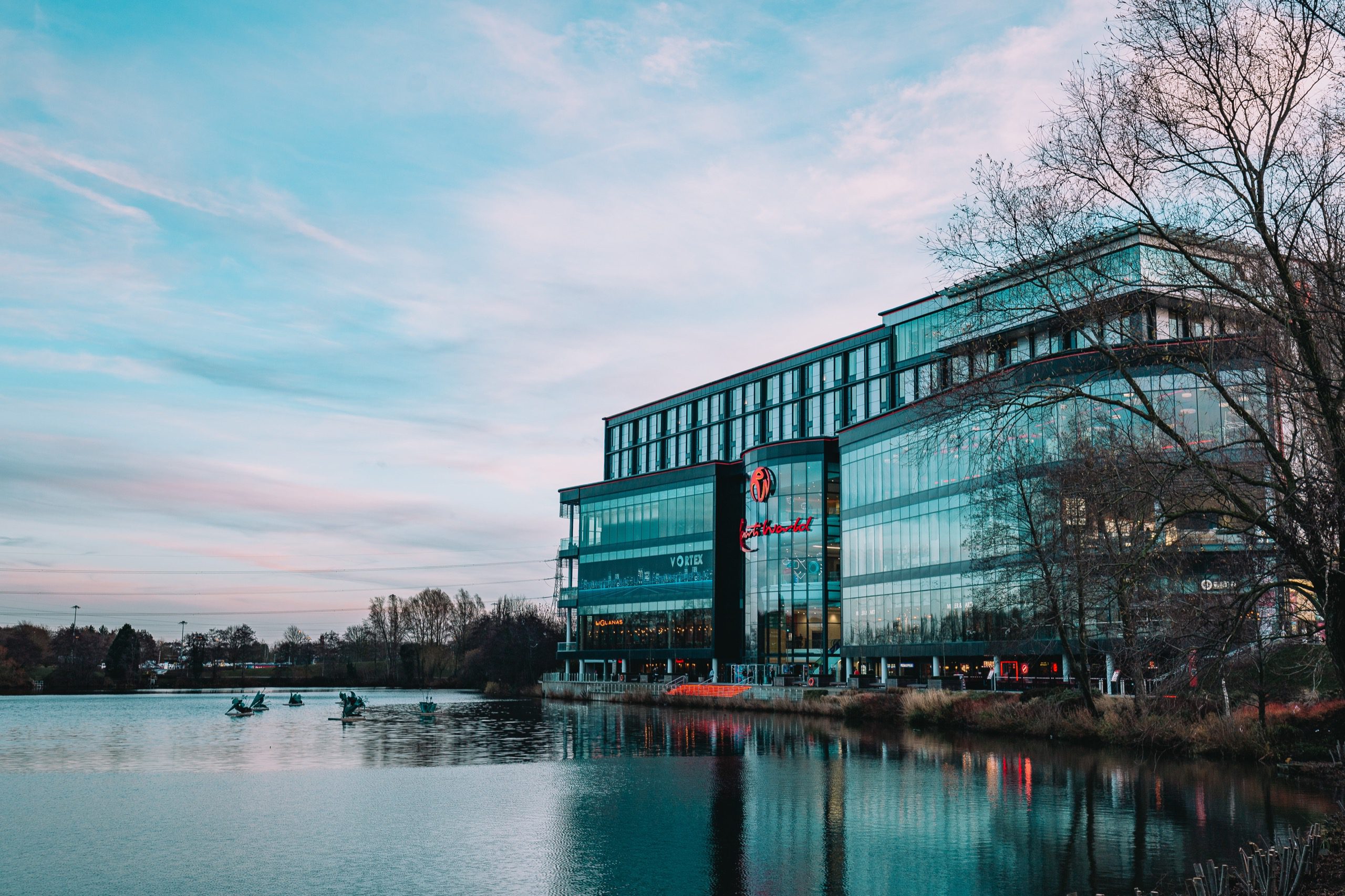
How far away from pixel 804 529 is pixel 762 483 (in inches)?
229

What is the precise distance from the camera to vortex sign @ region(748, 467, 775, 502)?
94562 millimetres

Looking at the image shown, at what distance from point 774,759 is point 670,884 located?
2280 cm

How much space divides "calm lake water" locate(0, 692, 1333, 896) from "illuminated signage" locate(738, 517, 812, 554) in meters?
42.9

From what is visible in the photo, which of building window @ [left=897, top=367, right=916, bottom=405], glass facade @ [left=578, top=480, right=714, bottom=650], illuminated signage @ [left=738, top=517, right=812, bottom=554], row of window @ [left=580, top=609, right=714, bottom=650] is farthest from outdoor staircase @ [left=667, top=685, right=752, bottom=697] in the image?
building window @ [left=897, top=367, right=916, bottom=405]

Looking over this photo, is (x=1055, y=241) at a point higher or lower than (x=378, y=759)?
higher

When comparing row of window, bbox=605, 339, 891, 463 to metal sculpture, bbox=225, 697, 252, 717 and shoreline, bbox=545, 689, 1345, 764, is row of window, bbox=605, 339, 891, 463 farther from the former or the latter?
metal sculpture, bbox=225, 697, 252, 717

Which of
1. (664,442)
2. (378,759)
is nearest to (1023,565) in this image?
(378,759)

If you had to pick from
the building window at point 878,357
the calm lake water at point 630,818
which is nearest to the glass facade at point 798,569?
the building window at point 878,357

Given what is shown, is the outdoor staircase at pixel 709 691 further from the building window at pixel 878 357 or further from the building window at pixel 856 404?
the building window at pixel 878 357

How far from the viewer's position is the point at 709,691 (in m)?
87.4

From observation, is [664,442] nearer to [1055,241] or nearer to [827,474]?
[827,474]

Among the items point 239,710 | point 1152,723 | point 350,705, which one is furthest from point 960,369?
point 239,710

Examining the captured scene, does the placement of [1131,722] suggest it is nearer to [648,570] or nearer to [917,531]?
[917,531]

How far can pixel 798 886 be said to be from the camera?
18609 millimetres
